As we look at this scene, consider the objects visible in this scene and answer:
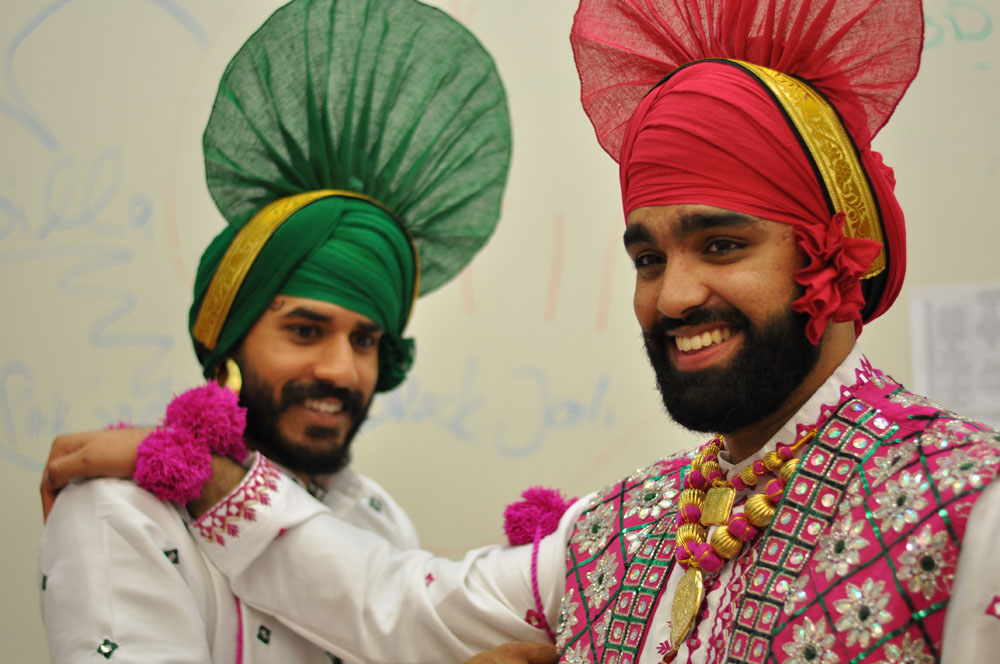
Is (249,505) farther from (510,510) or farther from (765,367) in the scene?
(765,367)

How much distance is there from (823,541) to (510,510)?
0.81 metres

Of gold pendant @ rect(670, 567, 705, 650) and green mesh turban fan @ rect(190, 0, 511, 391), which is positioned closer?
gold pendant @ rect(670, 567, 705, 650)

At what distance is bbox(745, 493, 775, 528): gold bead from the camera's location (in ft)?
4.17

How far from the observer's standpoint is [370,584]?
6.26 feet

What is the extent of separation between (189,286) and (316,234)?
93 cm

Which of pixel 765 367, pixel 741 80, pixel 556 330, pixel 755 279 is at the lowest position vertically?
pixel 556 330

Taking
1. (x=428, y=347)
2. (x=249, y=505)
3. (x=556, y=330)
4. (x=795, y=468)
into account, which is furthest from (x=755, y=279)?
(x=428, y=347)

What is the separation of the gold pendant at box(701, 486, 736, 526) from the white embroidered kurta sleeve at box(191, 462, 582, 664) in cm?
41

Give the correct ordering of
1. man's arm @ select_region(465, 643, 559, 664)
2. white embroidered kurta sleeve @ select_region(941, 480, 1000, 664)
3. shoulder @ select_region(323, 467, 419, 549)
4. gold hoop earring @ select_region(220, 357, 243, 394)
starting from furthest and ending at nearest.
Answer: shoulder @ select_region(323, 467, 419, 549) < gold hoop earring @ select_region(220, 357, 243, 394) < man's arm @ select_region(465, 643, 559, 664) < white embroidered kurta sleeve @ select_region(941, 480, 1000, 664)

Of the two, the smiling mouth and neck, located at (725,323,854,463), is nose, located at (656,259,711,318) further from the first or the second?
neck, located at (725,323,854,463)

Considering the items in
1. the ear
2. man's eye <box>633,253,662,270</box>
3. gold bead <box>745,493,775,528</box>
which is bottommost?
the ear

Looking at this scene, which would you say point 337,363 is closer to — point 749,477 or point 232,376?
point 232,376

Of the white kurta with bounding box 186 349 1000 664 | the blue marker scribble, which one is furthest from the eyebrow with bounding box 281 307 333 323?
the blue marker scribble

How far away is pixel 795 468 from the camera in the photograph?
4.18 ft
